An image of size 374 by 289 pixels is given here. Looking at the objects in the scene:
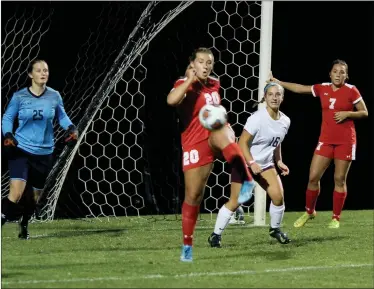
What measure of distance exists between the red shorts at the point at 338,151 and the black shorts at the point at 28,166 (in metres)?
3.25

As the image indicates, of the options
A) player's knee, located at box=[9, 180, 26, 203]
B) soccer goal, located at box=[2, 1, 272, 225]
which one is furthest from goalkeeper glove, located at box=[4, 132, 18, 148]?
soccer goal, located at box=[2, 1, 272, 225]

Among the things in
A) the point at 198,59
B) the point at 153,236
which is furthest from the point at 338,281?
the point at 153,236

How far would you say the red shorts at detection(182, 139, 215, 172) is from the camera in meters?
8.38

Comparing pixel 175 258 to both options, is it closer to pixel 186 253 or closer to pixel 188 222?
pixel 186 253

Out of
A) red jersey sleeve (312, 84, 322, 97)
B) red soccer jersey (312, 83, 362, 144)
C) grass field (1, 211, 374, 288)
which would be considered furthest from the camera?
red jersey sleeve (312, 84, 322, 97)

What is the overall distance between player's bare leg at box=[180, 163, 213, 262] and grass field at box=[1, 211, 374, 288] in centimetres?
14

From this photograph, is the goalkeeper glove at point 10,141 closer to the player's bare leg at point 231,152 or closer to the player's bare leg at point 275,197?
the player's bare leg at point 231,152

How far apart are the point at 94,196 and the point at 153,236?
331cm

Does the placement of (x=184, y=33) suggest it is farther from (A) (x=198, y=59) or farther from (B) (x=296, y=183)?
(A) (x=198, y=59)

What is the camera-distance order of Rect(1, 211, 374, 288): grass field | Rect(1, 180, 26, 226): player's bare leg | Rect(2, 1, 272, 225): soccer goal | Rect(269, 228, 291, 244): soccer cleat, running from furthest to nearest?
Rect(2, 1, 272, 225): soccer goal → Rect(1, 180, 26, 226): player's bare leg → Rect(269, 228, 291, 244): soccer cleat → Rect(1, 211, 374, 288): grass field

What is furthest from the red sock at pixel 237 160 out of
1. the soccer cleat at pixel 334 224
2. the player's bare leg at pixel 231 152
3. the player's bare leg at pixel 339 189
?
the player's bare leg at pixel 339 189

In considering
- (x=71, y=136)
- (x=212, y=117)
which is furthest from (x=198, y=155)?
(x=71, y=136)

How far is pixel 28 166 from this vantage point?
1007 cm

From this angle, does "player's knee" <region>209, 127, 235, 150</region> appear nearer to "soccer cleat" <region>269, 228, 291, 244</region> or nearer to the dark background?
"soccer cleat" <region>269, 228, 291, 244</region>
